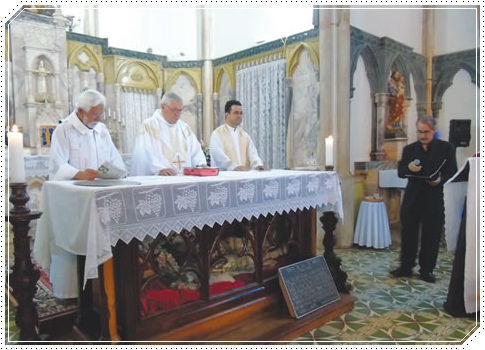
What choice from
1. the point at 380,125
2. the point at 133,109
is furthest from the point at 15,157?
the point at 133,109

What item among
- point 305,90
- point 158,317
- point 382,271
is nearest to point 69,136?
point 158,317

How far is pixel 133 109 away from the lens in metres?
8.50

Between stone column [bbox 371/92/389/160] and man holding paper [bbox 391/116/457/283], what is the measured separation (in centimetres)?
231

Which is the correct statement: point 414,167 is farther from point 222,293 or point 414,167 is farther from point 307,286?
point 222,293

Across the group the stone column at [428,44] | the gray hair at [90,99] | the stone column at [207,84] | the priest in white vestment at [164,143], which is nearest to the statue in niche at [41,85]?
the stone column at [207,84]

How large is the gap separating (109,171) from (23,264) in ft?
2.74

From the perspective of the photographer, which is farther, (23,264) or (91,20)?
(91,20)

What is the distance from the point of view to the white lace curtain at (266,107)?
7.05 m

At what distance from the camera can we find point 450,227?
347 cm

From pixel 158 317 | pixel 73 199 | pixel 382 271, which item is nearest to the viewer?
pixel 73 199

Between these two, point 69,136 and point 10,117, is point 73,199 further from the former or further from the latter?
point 10,117

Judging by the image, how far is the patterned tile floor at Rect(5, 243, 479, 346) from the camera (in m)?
2.96

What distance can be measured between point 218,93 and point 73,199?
6.63 metres

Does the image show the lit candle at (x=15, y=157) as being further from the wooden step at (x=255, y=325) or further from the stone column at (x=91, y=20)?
the stone column at (x=91, y=20)
